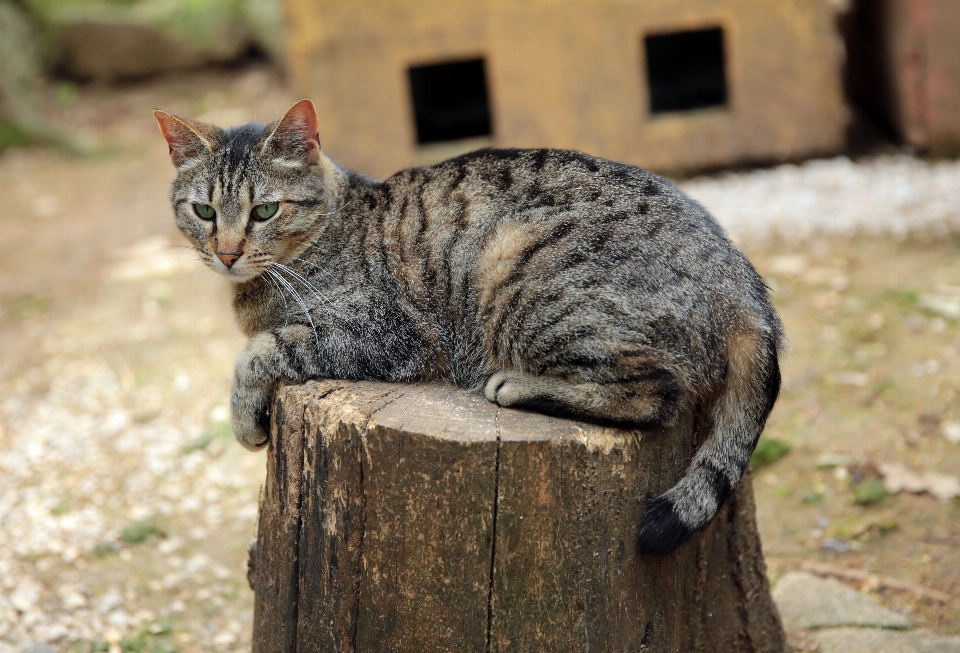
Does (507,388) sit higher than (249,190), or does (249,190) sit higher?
(249,190)

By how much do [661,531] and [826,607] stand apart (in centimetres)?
139

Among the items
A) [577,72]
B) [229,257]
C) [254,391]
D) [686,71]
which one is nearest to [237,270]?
[229,257]

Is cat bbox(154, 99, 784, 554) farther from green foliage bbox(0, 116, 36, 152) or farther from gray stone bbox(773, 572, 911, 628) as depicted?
green foliage bbox(0, 116, 36, 152)

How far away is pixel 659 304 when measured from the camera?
258 cm

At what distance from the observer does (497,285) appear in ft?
9.21

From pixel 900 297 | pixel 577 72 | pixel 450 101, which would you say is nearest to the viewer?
pixel 900 297

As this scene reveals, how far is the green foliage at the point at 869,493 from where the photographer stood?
3986 millimetres

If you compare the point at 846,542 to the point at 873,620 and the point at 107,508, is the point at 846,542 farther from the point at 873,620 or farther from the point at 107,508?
the point at 107,508

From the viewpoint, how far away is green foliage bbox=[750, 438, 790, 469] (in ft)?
14.3

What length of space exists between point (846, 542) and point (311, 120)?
8.86ft

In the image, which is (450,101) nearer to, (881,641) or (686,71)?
(686,71)

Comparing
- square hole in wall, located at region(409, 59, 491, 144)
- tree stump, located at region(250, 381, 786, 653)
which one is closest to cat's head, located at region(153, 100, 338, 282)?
tree stump, located at region(250, 381, 786, 653)

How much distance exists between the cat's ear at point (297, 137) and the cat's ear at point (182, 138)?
0.23 m

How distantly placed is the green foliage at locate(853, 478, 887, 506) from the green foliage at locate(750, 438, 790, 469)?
15.3 inches
